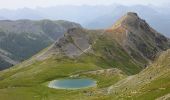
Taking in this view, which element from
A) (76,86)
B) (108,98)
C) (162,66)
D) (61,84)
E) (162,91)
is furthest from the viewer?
(61,84)

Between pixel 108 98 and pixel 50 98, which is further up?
pixel 108 98

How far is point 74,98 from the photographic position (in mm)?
131250

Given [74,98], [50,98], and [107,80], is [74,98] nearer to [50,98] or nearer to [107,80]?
[50,98]

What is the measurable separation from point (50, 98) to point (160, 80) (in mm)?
57430

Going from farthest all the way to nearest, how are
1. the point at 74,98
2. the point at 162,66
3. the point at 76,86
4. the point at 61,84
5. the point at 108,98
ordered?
the point at 61,84 < the point at 76,86 < the point at 74,98 < the point at 162,66 < the point at 108,98

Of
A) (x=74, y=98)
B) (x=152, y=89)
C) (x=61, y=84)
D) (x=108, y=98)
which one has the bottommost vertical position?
(x=61, y=84)

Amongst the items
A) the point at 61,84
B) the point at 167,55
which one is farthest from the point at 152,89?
the point at 61,84

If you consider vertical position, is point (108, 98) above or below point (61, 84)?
above

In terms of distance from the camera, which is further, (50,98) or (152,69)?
(50,98)

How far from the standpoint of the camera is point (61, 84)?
191m

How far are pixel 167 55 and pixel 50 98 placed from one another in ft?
152

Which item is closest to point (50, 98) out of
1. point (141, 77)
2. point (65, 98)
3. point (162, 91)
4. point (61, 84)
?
point (65, 98)

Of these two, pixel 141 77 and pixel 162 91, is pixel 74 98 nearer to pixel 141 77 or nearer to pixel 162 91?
pixel 141 77

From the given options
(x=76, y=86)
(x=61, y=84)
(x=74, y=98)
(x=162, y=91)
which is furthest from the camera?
(x=61, y=84)
